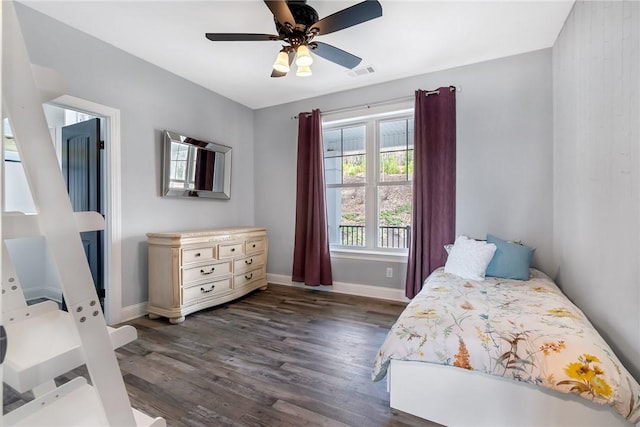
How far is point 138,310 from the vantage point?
2832 millimetres

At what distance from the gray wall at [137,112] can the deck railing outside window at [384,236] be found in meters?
1.68

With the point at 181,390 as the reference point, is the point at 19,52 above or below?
above


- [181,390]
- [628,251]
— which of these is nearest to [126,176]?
[181,390]

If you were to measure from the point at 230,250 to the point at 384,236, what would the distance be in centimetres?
188

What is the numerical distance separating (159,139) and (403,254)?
9.92 ft

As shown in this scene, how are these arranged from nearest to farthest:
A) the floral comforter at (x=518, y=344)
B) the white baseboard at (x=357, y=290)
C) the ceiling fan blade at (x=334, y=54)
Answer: the floral comforter at (x=518, y=344)
the ceiling fan blade at (x=334, y=54)
the white baseboard at (x=357, y=290)

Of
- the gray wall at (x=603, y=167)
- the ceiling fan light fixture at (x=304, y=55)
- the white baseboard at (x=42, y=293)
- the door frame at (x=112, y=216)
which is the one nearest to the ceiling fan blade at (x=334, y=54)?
the ceiling fan light fixture at (x=304, y=55)

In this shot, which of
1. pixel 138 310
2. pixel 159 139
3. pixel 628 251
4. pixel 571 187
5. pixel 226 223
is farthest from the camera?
pixel 226 223

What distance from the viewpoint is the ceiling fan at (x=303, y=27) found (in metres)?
1.73

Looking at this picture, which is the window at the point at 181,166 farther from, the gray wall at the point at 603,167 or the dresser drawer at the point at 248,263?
the gray wall at the point at 603,167

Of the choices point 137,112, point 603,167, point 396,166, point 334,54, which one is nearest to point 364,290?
point 396,166

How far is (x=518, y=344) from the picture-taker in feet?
4.38

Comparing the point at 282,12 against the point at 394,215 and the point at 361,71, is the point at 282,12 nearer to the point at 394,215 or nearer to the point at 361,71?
the point at 361,71

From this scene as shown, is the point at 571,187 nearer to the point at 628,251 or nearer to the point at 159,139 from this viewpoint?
the point at 628,251
